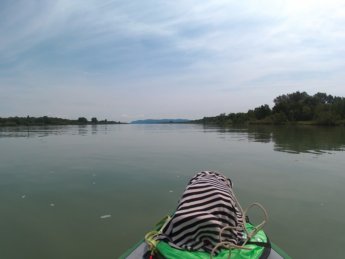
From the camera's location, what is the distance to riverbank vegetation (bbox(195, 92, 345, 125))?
7438 cm

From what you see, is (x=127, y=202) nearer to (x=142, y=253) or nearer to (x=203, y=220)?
(x=142, y=253)

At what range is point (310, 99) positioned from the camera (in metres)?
96.0

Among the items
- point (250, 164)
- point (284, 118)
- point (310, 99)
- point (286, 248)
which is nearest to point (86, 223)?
point (286, 248)

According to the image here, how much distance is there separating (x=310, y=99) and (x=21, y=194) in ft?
340

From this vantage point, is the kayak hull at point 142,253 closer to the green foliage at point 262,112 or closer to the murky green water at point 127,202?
the murky green water at point 127,202

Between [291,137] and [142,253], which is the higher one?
[142,253]

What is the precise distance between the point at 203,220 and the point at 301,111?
97522 millimetres

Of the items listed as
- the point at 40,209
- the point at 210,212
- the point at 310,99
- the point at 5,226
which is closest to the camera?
the point at 210,212

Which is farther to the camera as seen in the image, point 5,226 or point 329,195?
point 329,195

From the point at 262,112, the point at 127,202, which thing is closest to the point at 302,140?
the point at 127,202

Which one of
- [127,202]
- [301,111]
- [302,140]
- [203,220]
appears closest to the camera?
[203,220]

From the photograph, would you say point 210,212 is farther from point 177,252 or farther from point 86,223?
point 86,223

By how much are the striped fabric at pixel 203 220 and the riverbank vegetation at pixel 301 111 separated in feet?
258

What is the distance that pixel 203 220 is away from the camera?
282 cm
